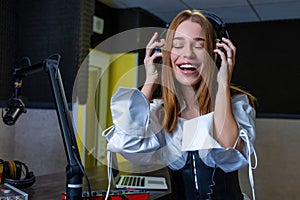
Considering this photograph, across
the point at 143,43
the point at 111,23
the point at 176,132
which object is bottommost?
the point at 176,132

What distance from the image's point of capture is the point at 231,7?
10.2 feet

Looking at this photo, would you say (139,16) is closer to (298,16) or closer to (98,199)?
(298,16)

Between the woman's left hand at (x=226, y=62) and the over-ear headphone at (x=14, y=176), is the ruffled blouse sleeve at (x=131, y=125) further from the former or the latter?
the over-ear headphone at (x=14, y=176)

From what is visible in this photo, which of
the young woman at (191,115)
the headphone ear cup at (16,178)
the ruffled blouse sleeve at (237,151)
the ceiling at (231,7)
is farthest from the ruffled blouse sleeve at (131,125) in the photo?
the ceiling at (231,7)

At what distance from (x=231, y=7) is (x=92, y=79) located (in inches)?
63.6

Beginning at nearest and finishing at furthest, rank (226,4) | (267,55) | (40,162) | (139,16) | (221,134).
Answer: (221,134)
(40,162)
(226,4)
(139,16)
(267,55)

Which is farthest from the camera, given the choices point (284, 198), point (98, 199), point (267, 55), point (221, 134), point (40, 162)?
point (267, 55)

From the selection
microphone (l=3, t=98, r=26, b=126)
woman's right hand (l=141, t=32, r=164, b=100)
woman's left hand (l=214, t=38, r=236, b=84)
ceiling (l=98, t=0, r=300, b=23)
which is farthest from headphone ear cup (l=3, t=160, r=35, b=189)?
ceiling (l=98, t=0, r=300, b=23)

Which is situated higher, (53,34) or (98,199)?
(53,34)

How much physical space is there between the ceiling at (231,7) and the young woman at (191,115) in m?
2.33

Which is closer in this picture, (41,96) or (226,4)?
(41,96)

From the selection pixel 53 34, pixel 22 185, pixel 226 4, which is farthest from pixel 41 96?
pixel 226 4

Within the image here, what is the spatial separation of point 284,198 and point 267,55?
1.41m

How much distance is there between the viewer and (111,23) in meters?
3.28
